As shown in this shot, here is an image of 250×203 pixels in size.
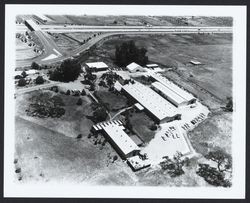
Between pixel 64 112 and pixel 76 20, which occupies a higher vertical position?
pixel 76 20

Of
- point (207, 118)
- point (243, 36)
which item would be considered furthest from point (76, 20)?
point (243, 36)

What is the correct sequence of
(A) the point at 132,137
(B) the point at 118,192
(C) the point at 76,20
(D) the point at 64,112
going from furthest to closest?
1. (C) the point at 76,20
2. (D) the point at 64,112
3. (A) the point at 132,137
4. (B) the point at 118,192

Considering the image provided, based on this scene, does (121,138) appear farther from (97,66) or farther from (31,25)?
(31,25)

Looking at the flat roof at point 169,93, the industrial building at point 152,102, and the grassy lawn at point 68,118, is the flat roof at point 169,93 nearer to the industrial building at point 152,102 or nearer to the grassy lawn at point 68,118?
the industrial building at point 152,102

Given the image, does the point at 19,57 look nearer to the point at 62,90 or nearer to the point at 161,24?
the point at 62,90

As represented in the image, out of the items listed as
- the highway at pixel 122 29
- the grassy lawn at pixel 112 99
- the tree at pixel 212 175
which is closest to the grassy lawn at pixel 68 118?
the grassy lawn at pixel 112 99

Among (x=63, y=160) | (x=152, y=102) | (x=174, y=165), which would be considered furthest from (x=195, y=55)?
(x=63, y=160)

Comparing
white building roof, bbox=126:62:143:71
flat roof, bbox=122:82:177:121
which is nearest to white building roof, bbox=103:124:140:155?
flat roof, bbox=122:82:177:121
